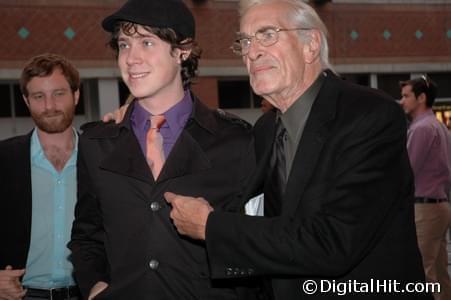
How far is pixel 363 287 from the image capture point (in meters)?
2.20

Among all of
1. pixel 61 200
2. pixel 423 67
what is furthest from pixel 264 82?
pixel 423 67

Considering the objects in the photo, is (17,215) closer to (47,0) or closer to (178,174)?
(178,174)

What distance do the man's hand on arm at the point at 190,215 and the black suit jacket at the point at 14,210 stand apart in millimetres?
Result: 1547

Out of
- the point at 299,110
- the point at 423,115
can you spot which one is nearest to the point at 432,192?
the point at 423,115

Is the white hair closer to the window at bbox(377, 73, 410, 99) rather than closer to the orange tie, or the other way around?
the orange tie

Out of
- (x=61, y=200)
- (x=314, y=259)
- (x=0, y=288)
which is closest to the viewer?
(x=314, y=259)

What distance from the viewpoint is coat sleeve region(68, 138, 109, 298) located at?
273 cm

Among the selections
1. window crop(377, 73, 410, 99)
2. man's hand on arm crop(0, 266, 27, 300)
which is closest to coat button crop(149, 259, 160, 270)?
man's hand on arm crop(0, 266, 27, 300)

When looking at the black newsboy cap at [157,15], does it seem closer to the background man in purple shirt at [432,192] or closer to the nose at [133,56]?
the nose at [133,56]

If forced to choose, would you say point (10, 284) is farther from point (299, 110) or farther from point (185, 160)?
point (299, 110)

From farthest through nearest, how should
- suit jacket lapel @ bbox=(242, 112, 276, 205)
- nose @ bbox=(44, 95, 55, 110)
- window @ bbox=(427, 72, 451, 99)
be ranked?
window @ bbox=(427, 72, 451, 99) → nose @ bbox=(44, 95, 55, 110) → suit jacket lapel @ bbox=(242, 112, 276, 205)

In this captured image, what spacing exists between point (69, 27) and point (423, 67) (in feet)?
39.3

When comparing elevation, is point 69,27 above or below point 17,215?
above

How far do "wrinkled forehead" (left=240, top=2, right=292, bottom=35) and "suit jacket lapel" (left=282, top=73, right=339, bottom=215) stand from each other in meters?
0.37
